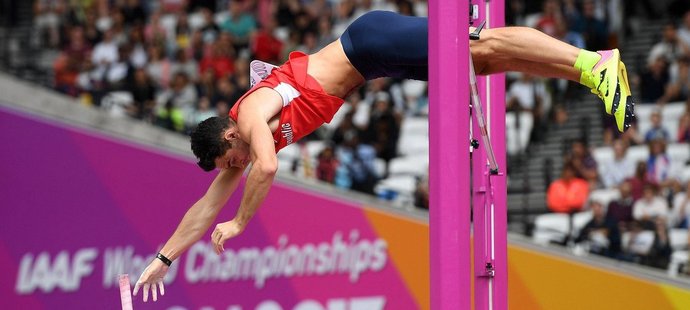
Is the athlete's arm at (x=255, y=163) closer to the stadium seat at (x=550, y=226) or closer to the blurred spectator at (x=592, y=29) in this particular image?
the stadium seat at (x=550, y=226)

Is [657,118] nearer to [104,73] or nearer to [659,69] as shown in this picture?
[659,69]

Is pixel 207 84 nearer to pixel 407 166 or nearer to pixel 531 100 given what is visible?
pixel 407 166

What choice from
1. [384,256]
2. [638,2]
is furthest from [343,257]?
[638,2]

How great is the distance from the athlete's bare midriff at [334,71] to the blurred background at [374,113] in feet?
19.1

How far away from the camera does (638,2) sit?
16953mm

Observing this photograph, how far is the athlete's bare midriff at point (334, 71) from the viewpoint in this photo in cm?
689

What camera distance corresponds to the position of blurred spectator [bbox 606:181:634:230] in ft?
43.8

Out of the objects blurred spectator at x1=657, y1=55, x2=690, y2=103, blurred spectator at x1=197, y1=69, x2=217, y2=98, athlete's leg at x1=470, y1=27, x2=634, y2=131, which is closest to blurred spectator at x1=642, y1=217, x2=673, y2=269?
blurred spectator at x1=657, y1=55, x2=690, y2=103

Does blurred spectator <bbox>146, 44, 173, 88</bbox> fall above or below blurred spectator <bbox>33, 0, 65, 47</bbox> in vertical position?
below

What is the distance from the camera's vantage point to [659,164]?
13695mm

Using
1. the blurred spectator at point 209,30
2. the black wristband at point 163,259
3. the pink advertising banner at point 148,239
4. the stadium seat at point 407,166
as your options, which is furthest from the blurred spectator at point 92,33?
the black wristband at point 163,259

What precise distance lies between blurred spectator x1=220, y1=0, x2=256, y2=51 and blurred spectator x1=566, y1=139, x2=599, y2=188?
4.66 m

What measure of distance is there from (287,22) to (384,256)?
15.6ft

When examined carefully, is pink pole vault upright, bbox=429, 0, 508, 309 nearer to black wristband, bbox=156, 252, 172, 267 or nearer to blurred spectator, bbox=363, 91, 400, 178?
black wristband, bbox=156, 252, 172, 267
